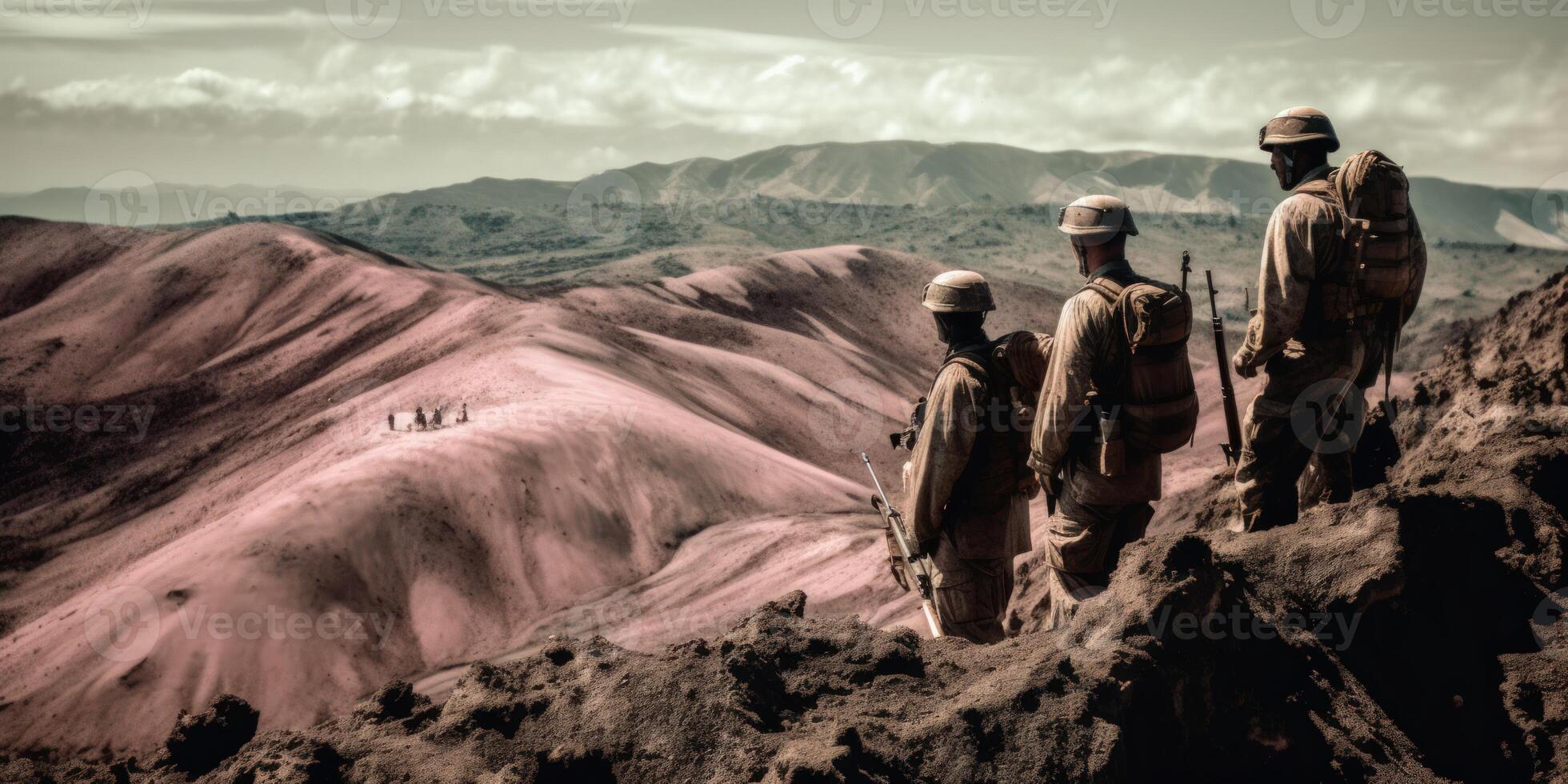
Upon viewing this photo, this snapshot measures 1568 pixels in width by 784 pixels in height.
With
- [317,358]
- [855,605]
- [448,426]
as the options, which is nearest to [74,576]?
[448,426]

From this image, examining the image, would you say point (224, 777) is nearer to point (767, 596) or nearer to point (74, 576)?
point (767, 596)

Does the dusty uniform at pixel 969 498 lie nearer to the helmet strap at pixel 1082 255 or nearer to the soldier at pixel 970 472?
the soldier at pixel 970 472

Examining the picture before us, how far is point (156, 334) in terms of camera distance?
29.0m

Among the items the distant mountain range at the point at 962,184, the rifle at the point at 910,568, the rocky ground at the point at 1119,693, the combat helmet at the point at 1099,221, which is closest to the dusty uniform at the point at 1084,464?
the combat helmet at the point at 1099,221

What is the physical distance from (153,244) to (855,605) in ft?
112

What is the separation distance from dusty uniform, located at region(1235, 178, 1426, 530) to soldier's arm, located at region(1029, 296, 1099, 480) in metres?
1.27

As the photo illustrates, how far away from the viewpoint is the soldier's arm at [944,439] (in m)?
4.50

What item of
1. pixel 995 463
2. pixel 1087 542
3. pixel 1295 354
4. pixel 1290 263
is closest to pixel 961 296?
pixel 995 463

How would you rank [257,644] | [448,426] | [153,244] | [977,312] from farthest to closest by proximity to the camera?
[153,244] → [448,426] → [257,644] → [977,312]

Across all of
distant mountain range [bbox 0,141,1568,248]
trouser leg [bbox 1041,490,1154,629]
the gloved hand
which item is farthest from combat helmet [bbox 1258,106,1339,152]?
distant mountain range [bbox 0,141,1568,248]

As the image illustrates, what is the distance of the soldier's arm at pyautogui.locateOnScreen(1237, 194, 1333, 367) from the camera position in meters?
5.03

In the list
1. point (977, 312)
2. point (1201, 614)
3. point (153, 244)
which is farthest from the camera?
point (153, 244)

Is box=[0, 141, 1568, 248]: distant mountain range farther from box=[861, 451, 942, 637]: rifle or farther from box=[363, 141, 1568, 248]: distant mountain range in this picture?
box=[861, 451, 942, 637]: rifle

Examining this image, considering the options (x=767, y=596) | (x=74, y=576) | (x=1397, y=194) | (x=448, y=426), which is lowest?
(x=74, y=576)
